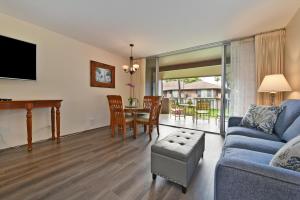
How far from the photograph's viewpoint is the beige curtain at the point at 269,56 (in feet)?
9.52

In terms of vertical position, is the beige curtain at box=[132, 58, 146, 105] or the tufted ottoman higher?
the beige curtain at box=[132, 58, 146, 105]

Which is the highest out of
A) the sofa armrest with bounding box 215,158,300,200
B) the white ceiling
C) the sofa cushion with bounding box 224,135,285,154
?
the white ceiling

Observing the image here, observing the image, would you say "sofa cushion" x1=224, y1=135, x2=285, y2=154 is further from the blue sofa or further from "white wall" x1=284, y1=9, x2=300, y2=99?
"white wall" x1=284, y1=9, x2=300, y2=99

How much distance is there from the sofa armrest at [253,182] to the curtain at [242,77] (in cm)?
304

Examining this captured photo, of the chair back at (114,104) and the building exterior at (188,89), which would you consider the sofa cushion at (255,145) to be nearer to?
the chair back at (114,104)

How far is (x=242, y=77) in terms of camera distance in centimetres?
336

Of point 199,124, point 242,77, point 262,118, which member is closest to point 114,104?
point 262,118

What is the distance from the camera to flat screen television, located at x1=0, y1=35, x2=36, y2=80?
7.91ft

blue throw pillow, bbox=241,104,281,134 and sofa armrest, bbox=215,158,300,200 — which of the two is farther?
blue throw pillow, bbox=241,104,281,134

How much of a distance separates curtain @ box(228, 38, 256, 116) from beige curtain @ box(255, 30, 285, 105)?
0.46ft

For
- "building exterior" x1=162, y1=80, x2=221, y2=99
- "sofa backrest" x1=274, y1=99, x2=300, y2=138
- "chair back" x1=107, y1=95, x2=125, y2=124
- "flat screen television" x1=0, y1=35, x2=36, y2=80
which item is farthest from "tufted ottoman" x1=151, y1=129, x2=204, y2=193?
"building exterior" x1=162, y1=80, x2=221, y2=99

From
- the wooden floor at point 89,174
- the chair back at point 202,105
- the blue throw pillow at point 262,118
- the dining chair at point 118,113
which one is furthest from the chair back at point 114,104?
the chair back at point 202,105

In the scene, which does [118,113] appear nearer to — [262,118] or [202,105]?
[262,118]

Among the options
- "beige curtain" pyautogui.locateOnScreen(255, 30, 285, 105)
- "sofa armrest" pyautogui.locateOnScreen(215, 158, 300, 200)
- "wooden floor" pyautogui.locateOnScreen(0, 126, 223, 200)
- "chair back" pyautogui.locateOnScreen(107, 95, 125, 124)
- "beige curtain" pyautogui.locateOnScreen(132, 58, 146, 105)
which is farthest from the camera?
"beige curtain" pyautogui.locateOnScreen(132, 58, 146, 105)
